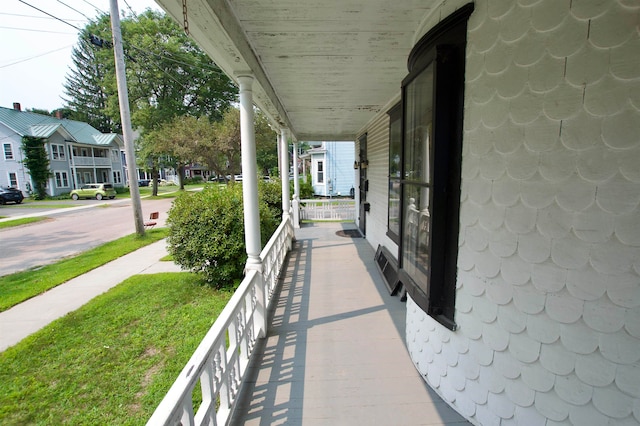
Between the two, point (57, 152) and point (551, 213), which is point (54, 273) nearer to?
point (551, 213)

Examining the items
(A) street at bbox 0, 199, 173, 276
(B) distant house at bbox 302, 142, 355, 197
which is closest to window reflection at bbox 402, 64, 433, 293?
(A) street at bbox 0, 199, 173, 276

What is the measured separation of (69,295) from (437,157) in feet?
20.9

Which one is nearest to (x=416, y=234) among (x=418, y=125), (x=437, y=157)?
(x=437, y=157)

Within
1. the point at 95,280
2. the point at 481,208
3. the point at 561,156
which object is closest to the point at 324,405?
the point at 481,208

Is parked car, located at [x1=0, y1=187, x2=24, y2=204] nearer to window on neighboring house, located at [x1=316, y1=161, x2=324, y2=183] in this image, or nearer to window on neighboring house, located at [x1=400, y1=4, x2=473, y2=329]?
window on neighboring house, located at [x1=316, y1=161, x2=324, y2=183]

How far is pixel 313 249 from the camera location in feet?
22.2

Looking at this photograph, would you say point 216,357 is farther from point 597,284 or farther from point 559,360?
point 597,284

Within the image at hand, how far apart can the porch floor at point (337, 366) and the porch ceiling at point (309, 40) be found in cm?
261

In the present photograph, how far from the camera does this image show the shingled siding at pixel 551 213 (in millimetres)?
1212

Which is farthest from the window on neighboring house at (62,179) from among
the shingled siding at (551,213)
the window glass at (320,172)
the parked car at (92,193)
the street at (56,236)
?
the shingled siding at (551,213)

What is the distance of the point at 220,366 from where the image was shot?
6.51 ft

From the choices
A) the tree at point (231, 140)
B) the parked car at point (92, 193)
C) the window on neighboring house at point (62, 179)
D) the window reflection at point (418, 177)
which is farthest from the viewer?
the window on neighboring house at point (62, 179)

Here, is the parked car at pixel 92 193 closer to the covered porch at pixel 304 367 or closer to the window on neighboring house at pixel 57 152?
the window on neighboring house at pixel 57 152

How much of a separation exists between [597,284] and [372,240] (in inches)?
216
